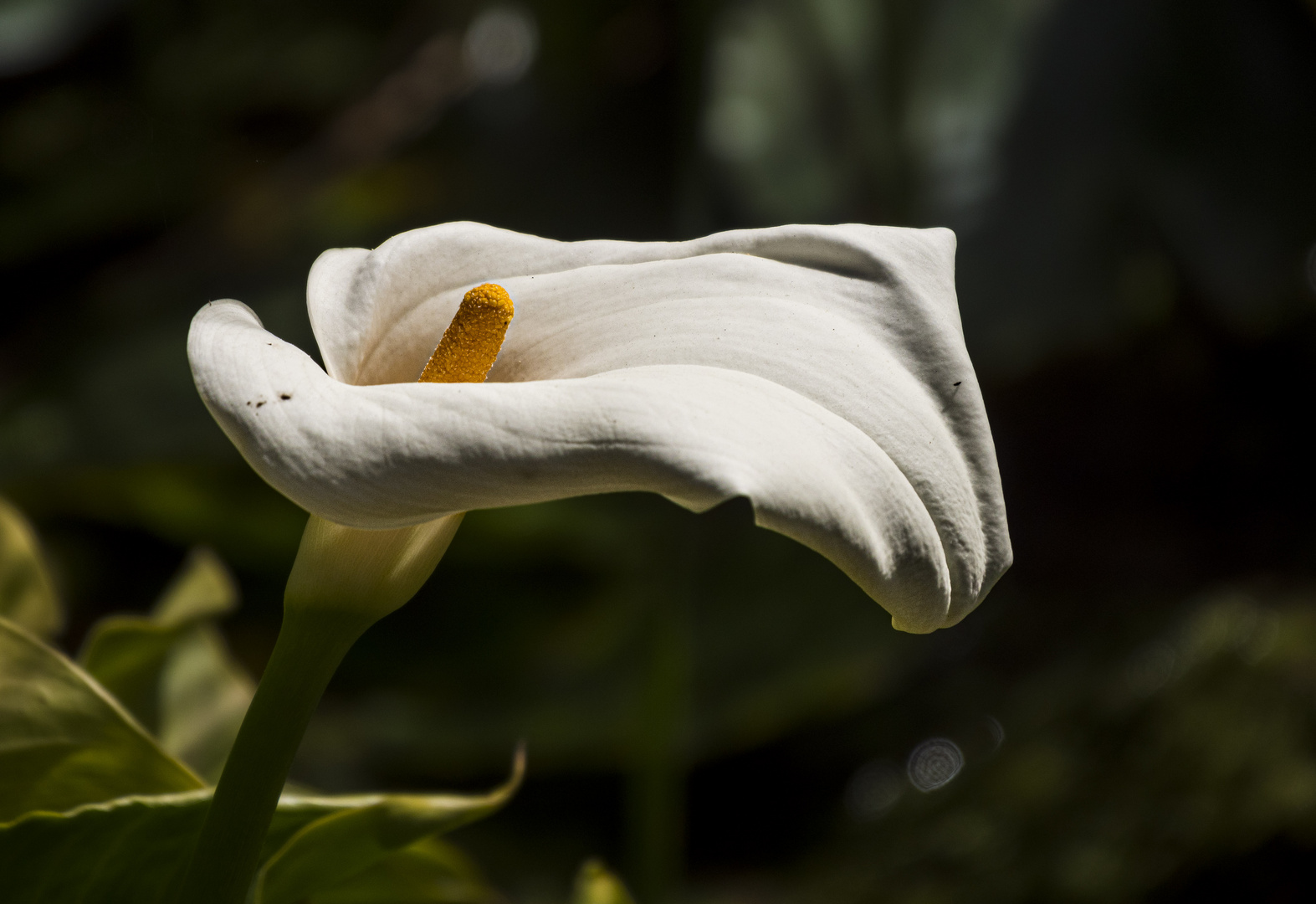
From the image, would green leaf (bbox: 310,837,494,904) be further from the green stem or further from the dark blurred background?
the dark blurred background

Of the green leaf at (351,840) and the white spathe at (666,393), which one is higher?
the white spathe at (666,393)

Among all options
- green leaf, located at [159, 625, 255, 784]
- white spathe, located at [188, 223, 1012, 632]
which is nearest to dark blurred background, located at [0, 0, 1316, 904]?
green leaf, located at [159, 625, 255, 784]

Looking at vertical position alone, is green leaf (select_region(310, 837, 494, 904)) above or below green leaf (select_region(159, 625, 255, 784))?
below

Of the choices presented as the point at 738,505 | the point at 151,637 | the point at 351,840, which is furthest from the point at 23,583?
the point at 738,505

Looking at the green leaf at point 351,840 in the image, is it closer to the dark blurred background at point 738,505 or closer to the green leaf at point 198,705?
the green leaf at point 198,705

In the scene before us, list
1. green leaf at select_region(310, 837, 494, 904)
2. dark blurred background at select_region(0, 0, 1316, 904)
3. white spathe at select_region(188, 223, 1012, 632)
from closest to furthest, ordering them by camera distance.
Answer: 1. white spathe at select_region(188, 223, 1012, 632)
2. green leaf at select_region(310, 837, 494, 904)
3. dark blurred background at select_region(0, 0, 1316, 904)

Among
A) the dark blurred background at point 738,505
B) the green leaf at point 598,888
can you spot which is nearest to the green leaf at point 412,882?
the green leaf at point 598,888

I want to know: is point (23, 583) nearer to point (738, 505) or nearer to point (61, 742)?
point (61, 742)

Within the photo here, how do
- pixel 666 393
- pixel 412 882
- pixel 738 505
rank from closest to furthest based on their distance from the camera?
pixel 666 393
pixel 412 882
pixel 738 505
